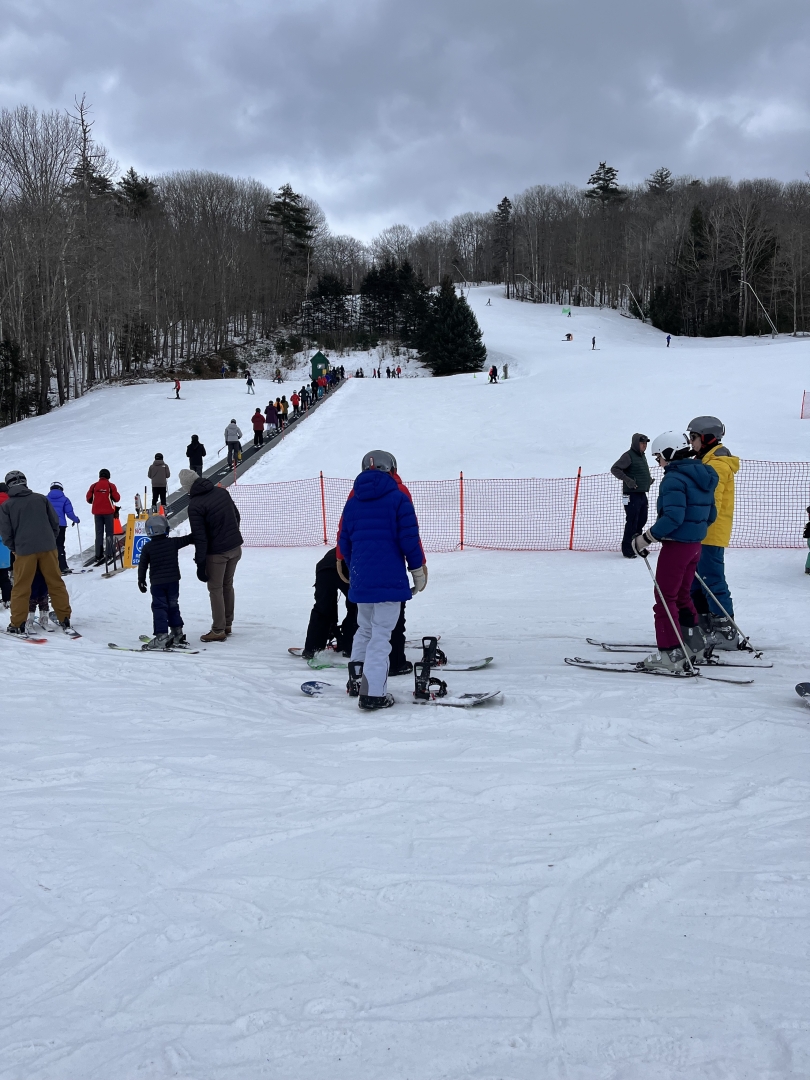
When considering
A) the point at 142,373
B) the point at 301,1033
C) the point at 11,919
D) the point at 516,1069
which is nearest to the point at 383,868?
the point at 301,1033

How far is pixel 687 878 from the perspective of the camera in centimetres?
281

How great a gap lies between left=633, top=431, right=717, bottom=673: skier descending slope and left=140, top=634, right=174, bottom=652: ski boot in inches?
178

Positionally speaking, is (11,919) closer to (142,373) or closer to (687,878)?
(687,878)

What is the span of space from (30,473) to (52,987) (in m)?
22.0

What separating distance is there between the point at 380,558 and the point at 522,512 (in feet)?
36.8

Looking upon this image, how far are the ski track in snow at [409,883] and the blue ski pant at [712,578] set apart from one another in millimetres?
878

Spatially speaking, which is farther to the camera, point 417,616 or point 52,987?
point 417,616

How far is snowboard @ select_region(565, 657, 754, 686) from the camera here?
5.27m

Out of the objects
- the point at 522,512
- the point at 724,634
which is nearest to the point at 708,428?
the point at 724,634

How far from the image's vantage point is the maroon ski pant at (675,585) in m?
5.45

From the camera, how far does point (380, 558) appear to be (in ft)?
16.0

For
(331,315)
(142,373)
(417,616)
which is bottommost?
(417,616)

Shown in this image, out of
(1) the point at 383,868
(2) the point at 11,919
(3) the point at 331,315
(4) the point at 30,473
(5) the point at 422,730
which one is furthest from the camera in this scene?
(3) the point at 331,315

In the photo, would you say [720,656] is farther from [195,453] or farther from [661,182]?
[661,182]
